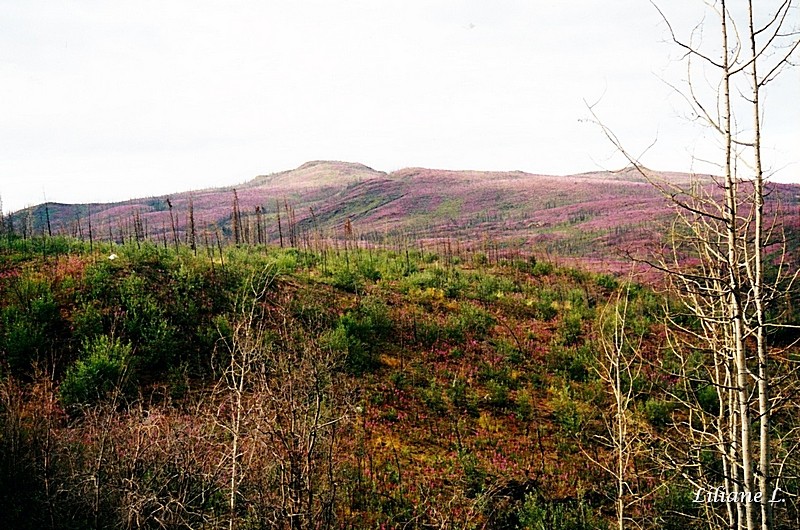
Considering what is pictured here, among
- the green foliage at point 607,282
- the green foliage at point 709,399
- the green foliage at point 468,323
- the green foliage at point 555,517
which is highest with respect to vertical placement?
the green foliage at point 607,282

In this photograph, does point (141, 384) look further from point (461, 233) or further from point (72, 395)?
point (461, 233)

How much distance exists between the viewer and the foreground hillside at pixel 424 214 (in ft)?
89.0

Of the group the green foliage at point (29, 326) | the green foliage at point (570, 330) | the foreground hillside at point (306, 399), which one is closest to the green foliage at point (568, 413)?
the foreground hillside at point (306, 399)

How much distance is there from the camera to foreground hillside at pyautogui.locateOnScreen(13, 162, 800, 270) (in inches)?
1068

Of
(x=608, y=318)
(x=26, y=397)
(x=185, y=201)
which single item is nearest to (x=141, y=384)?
(x=26, y=397)

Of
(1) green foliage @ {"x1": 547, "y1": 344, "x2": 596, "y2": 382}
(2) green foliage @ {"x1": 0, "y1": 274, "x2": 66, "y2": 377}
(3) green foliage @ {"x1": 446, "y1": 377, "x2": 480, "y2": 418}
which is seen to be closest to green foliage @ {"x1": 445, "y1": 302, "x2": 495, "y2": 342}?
(1) green foliage @ {"x1": 547, "y1": 344, "x2": 596, "y2": 382}

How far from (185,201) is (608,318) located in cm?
4307

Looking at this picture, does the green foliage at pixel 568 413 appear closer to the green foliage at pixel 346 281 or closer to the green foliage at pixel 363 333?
the green foliage at pixel 363 333

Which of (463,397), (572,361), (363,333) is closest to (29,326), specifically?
(363,333)

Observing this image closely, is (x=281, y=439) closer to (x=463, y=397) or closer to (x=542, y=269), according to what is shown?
(x=463, y=397)

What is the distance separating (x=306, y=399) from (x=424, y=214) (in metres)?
33.9

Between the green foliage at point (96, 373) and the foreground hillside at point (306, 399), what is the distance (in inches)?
1.5

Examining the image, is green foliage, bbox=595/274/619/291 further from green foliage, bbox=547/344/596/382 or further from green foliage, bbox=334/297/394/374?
green foliage, bbox=334/297/394/374

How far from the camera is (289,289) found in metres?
14.5
